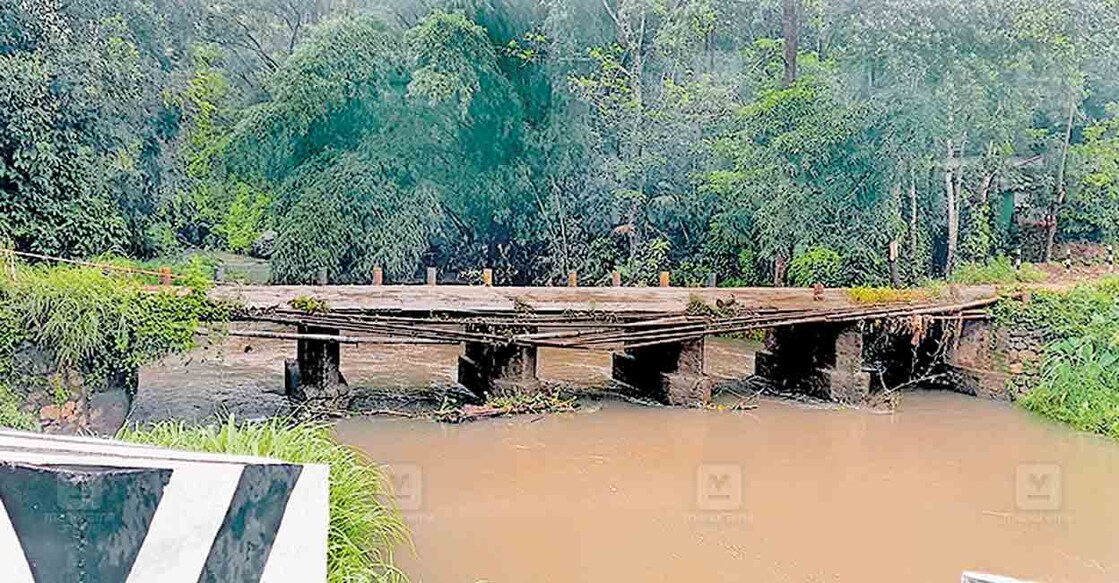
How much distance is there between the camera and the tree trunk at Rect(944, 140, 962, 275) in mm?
14742

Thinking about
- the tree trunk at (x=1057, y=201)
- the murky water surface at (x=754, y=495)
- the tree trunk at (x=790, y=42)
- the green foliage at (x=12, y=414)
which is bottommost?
the murky water surface at (x=754, y=495)

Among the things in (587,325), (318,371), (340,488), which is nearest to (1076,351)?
(587,325)

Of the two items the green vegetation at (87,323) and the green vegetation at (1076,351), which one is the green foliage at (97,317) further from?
the green vegetation at (1076,351)

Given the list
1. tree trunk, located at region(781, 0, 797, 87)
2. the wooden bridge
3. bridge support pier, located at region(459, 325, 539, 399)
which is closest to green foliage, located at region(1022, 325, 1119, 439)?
the wooden bridge

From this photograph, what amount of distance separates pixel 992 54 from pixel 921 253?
128 inches

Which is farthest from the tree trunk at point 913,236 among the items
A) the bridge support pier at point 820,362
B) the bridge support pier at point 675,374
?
the bridge support pier at point 675,374

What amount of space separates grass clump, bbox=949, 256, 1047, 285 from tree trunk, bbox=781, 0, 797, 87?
4.09 meters

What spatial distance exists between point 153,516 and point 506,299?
7515mm

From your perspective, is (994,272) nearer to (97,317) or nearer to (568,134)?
(568,134)

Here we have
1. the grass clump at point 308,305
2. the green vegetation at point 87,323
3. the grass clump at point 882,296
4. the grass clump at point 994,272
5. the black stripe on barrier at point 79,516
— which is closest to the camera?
the black stripe on barrier at point 79,516

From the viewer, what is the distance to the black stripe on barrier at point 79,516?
1324 mm

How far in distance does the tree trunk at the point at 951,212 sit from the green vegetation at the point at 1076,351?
204 inches

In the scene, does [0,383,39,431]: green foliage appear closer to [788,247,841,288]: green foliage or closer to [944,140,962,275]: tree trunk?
[788,247,841,288]: green foliage

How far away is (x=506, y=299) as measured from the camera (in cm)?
900
